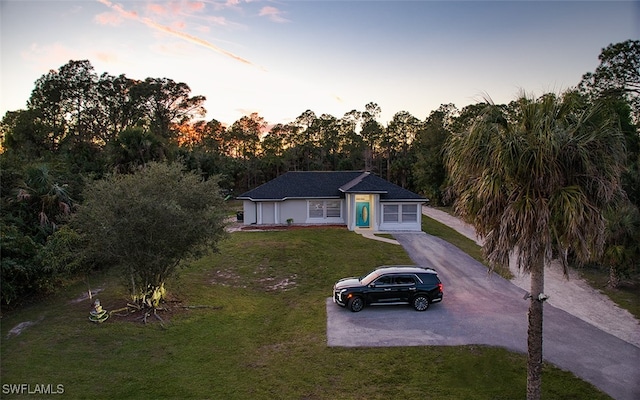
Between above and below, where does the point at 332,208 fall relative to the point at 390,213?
above

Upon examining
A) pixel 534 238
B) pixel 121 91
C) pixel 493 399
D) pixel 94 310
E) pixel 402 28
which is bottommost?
pixel 493 399

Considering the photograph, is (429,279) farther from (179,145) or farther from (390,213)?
(179,145)

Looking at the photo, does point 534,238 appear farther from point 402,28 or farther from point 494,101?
point 402,28

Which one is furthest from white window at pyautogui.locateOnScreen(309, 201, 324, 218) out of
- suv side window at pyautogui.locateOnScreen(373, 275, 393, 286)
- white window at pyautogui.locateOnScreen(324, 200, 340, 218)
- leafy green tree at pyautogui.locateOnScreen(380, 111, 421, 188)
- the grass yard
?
leafy green tree at pyautogui.locateOnScreen(380, 111, 421, 188)

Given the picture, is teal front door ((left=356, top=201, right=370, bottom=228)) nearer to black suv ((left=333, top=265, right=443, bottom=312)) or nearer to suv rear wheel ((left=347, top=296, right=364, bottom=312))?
black suv ((left=333, top=265, right=443, bottom=312))

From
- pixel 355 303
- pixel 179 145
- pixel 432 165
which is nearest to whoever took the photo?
pixel 355 303

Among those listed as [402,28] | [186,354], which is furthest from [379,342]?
[402,28]

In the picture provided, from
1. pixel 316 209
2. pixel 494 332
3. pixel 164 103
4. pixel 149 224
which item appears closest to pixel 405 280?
pixel 494 332
